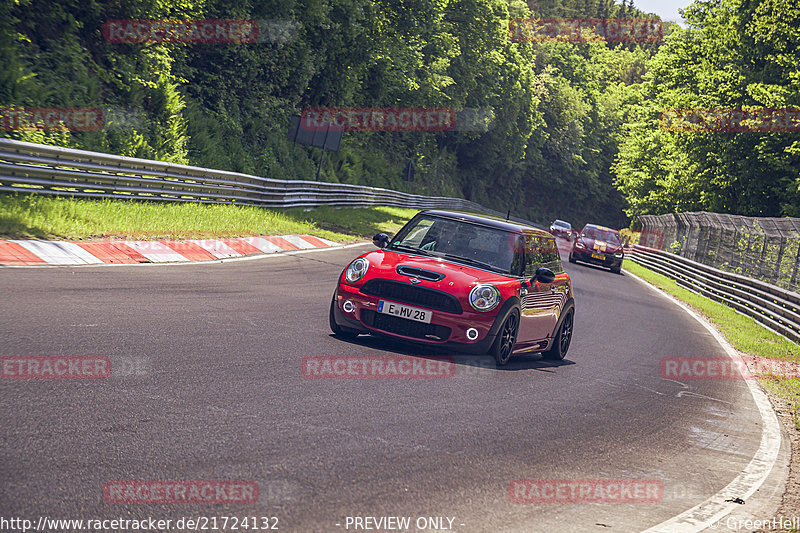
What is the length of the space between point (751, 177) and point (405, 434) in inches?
1456

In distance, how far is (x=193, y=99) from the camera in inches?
1116

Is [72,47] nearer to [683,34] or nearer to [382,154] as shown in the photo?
[382,154]

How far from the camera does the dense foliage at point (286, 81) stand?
1967 cm

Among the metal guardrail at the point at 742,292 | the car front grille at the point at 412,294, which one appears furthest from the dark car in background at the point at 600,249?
the car front grille at the point at 412,294

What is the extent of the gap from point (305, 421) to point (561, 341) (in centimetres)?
531

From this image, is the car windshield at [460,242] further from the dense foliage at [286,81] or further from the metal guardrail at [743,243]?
the metal guardrail at [743,243]

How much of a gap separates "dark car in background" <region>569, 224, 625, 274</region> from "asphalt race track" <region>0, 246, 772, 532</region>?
71.0ft

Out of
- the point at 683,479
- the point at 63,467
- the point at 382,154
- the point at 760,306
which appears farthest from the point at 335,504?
the point at 382,154

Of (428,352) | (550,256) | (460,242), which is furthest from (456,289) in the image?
(550,256)

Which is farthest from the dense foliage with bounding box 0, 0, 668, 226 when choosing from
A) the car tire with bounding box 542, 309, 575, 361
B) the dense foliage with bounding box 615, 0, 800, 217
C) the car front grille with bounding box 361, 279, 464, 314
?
the car tire with bounding box 542, 309, 575, 361

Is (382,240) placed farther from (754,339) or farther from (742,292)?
(742,292)

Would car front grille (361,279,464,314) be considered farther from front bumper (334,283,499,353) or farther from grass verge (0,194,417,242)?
grass verge (0,194,417,242)

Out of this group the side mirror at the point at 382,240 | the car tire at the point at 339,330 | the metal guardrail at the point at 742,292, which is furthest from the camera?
the metal guardrail at the point at 742,292

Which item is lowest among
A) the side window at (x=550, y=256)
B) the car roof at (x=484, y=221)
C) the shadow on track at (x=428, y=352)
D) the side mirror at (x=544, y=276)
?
the shadow on track at (x=428, y=352)
